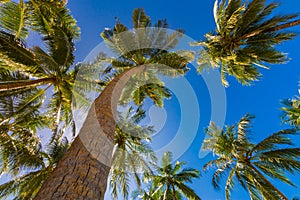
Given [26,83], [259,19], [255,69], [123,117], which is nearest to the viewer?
[26,83]

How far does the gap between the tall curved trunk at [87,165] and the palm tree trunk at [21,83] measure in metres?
3.14

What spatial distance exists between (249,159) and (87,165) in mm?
8216

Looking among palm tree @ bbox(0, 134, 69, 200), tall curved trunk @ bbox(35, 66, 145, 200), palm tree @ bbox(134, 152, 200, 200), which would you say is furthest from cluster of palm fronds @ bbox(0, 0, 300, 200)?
tall curved trunk @ bbox(35, 66, 145, 200)

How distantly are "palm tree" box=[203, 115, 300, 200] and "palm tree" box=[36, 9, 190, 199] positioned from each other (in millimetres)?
3870

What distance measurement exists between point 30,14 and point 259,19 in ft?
23.0

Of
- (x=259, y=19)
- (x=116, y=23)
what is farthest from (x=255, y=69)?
(x=116, y=23)

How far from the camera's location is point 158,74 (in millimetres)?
8336

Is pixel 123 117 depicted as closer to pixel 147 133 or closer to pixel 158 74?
pixel 147 133

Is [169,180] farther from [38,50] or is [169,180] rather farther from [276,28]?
[38,50]

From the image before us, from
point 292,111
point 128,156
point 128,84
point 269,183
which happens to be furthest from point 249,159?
point 128,84

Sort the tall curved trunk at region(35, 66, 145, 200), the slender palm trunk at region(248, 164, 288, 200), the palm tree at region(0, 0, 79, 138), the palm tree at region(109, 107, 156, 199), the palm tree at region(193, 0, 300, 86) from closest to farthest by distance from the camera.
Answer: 1. the tall curved trunk at region(35, 66, 145, 200)
2. the palm tree at region(0, 0, 79, 138)
3. the palm tree at region(193, 0, 300, 86)
4. the slender palm trunk at region(248, 164, 288, 200)
5. the palm tree at region(109, 107, 156, 199)

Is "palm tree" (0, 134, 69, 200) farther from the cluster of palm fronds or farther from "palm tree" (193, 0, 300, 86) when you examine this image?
"palm tree" (193, 0, 300, 86)

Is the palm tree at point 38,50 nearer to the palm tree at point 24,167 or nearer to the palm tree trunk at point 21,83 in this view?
the palm tree trunk at point 21,83

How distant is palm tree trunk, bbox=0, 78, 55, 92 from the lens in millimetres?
5720
